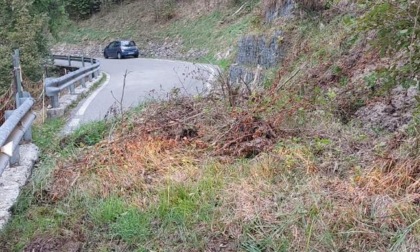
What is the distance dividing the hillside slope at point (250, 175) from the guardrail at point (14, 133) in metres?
0.42

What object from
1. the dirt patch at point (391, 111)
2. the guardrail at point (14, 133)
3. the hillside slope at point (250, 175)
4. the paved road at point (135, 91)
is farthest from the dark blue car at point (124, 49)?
the dirt patch at point (391, 111)

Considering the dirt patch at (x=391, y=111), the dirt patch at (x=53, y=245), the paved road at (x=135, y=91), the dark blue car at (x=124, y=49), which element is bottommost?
the dark blue car at (x=124, y=49)

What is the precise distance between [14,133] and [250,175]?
113 inches

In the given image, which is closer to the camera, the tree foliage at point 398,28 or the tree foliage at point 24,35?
the tree foliage at point 398,28

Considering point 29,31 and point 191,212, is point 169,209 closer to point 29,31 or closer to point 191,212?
point 191,212

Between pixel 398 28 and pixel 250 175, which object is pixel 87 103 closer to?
pixel 250 175

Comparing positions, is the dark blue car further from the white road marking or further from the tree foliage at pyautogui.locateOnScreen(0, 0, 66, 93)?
the white road marking

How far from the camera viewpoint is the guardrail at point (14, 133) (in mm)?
4695

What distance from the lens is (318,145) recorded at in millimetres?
5352

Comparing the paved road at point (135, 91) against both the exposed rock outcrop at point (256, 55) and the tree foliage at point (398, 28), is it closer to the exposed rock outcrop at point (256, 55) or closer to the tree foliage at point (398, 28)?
the exposed rock outcrop at point (256, 55)

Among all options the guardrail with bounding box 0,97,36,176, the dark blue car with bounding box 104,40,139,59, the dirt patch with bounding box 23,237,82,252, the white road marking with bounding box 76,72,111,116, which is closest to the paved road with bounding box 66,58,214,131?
the white road marking with bounding box 76,72,111,116

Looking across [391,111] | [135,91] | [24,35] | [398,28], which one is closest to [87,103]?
[135,91]

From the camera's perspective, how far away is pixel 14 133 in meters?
5.87

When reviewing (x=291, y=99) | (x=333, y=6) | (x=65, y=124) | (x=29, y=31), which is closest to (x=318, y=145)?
(x=291, y=99)
